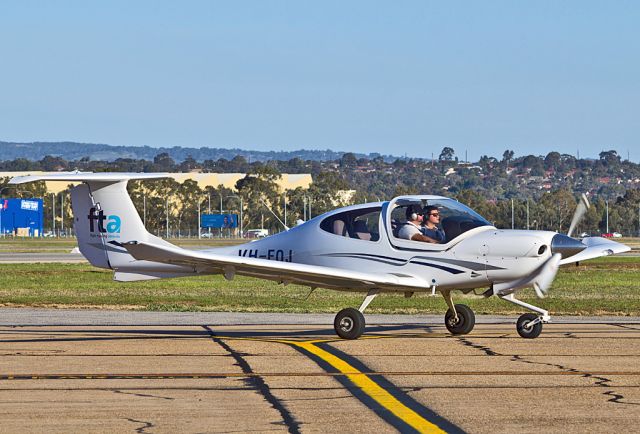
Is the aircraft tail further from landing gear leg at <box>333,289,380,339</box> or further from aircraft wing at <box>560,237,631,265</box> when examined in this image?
aircraft wing at <box>560,237,631,265</box>

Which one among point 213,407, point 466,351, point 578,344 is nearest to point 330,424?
point 213,407

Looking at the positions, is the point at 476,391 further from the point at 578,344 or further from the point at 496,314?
the point at 496,314

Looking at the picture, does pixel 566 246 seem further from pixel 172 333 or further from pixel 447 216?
pixel 172 333

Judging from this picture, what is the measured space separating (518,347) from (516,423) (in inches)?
266

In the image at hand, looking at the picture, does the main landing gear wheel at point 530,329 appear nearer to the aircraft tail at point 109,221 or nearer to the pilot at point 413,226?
the pilot at point 413,226

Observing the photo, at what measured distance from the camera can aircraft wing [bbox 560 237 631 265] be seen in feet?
61.0

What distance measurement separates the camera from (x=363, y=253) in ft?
62.2

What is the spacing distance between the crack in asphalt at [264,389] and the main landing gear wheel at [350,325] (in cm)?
182

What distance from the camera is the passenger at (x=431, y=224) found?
18.6 m

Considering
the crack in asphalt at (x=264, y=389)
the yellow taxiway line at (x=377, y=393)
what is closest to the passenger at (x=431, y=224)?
the yellow taxiway line at (x=377, y=393)

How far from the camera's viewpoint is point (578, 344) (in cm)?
1761

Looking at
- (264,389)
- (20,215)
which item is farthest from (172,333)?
(20,215)

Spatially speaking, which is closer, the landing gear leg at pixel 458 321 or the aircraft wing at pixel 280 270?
the aircraft wing at pixel 280 270

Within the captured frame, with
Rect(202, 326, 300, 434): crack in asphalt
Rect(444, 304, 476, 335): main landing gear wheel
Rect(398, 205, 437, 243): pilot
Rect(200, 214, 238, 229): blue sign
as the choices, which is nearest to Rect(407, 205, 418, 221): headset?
Rect(398, 205, 437, 243): pilot
